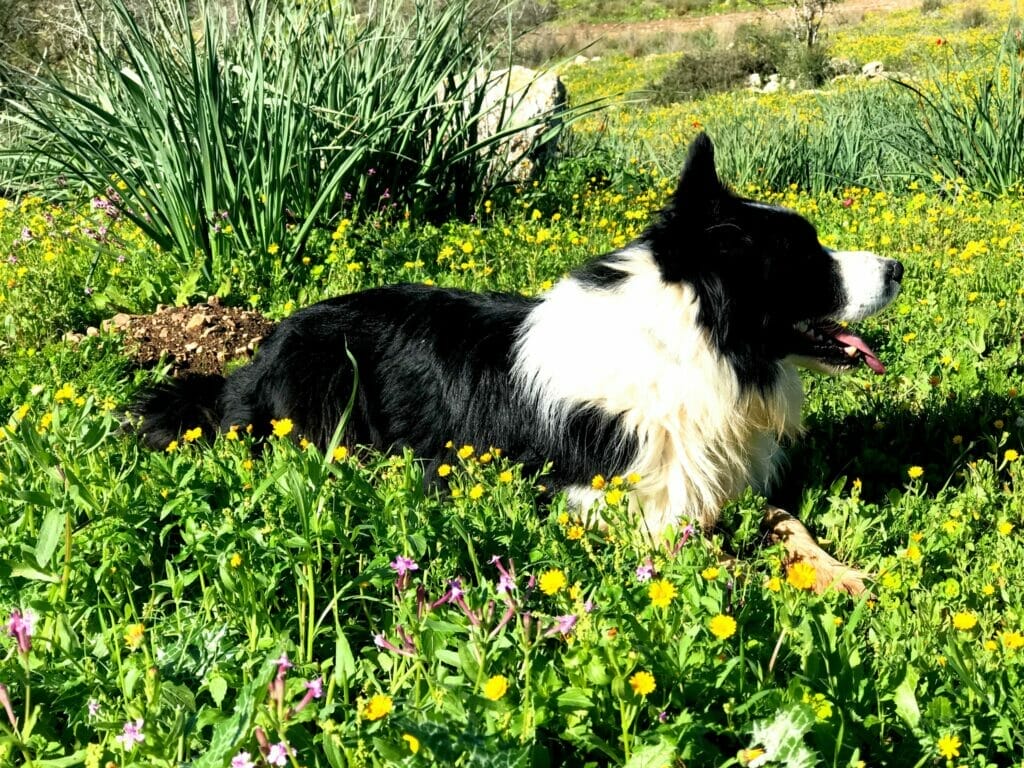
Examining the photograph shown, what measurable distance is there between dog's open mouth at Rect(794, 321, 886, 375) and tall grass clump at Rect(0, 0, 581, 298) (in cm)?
286

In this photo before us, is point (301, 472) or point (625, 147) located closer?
point (301, 472)

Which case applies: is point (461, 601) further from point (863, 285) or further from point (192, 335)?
point (192, 335)

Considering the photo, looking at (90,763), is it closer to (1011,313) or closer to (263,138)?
(263,138)

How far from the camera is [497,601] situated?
206cm

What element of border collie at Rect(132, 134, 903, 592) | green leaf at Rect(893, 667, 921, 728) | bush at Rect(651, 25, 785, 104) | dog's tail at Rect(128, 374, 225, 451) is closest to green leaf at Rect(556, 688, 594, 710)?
green leaf at Rect(893, 667, 921, 728)

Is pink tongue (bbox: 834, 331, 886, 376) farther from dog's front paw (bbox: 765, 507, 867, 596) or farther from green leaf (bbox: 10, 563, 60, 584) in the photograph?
green leaf (bbox: 10, 563, 60, 584)

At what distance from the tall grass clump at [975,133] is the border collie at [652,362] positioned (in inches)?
169

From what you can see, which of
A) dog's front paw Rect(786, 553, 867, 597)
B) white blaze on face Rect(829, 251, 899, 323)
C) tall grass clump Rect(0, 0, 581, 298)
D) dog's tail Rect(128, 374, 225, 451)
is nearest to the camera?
dog's front paw Rect(786, 553, 867, 597)

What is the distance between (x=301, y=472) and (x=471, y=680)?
2.98ft

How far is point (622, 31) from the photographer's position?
3853cm

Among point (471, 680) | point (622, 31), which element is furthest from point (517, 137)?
point (622, 31)

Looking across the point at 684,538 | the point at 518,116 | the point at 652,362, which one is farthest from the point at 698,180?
the point at 518,116

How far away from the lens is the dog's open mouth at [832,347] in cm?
315

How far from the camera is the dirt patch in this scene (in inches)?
182
